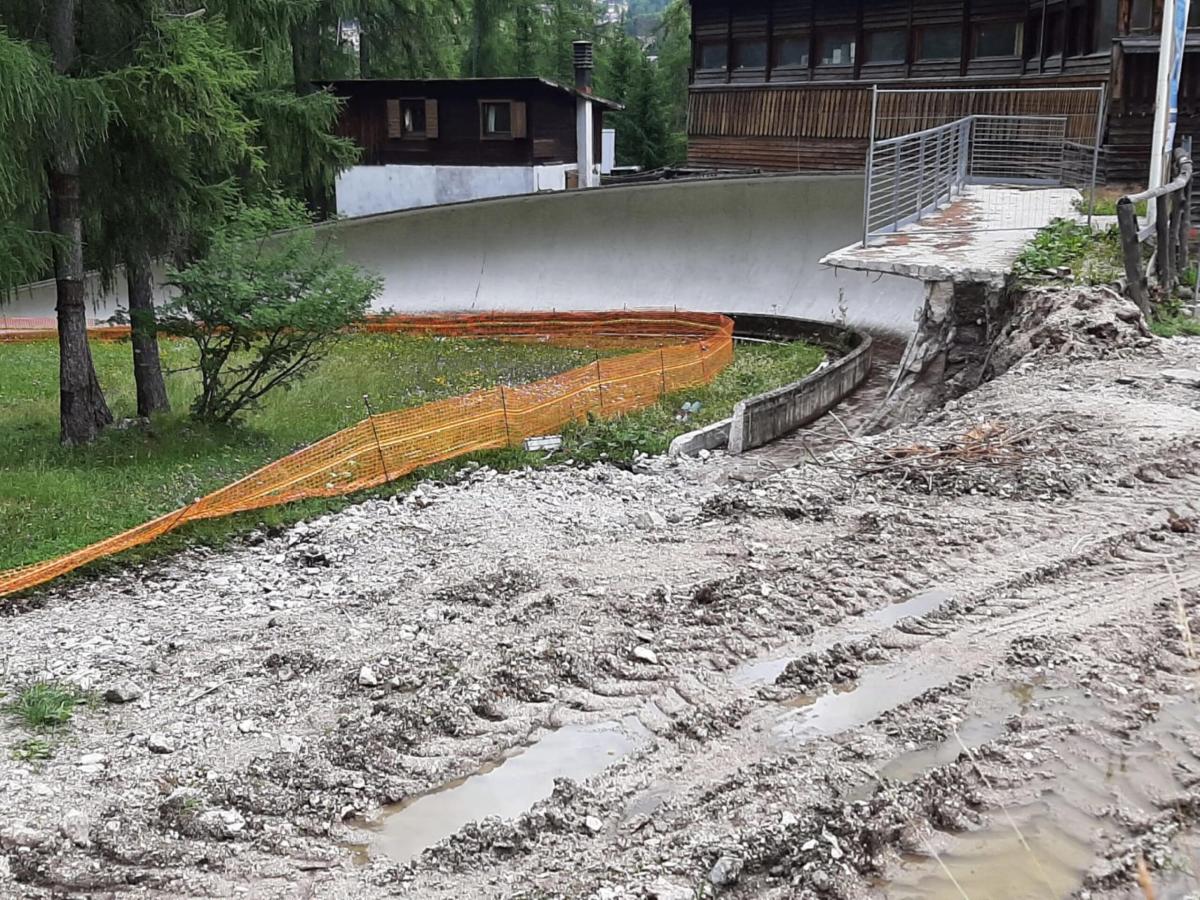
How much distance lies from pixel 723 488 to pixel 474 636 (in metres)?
3.73

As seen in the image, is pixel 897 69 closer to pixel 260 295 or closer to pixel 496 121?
pixel 496 121

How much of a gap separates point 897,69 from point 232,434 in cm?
1669

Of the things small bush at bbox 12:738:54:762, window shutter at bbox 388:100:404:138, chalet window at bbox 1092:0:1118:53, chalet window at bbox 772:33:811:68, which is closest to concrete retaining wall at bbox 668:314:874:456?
chalet window at bbox 1092:0:1118:53

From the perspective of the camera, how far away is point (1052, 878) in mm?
4051

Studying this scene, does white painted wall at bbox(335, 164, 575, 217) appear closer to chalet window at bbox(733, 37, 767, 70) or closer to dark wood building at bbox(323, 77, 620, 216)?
dark wood building at bbox(323, 77, 620, 216)

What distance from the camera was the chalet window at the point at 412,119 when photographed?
96.7 feet

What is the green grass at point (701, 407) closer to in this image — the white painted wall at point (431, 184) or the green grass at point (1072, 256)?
the green grass at point (1072, 256)

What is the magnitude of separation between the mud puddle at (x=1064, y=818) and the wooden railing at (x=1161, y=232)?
6929mm

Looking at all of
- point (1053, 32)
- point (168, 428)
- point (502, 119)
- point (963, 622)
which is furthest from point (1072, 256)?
point (502, 119)

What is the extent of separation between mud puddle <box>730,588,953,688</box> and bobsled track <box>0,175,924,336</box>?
14186mm

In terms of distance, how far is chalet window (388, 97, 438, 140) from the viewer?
2948 cm

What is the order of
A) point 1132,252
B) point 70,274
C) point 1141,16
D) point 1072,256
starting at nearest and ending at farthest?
point 1132,252 → point 70,274 → point 1072,256 → point 1141,16

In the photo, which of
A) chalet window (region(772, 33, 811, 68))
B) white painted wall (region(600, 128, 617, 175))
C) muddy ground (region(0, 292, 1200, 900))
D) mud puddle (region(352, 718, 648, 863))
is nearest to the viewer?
muddy ground (region(0, 292, 1200, 900))

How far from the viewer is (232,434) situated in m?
12.3
